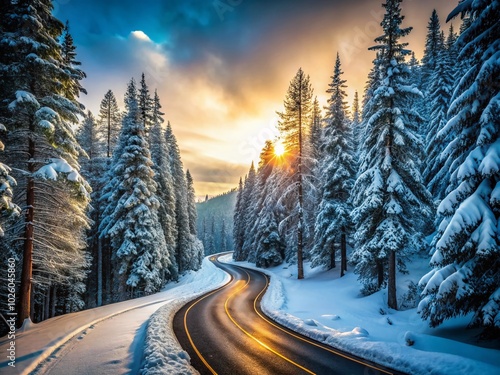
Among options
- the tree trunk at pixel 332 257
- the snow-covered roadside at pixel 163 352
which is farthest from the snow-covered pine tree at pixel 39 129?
the tree trunk at pixel 332 257

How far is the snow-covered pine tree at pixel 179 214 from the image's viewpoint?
3816 cm

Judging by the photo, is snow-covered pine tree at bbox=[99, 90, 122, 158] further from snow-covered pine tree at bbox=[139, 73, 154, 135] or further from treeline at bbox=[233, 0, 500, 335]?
treeline at bbox=[233, 0, 500, 335]

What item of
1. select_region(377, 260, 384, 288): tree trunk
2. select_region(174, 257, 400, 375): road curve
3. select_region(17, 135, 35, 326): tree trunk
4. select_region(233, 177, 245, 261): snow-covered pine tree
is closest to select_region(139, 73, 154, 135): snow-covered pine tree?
select_region(17, 135, 35, 326): tree trunk

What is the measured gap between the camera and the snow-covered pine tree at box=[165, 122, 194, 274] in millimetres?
38156

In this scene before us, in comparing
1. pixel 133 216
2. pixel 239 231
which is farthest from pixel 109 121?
pixel 239 231

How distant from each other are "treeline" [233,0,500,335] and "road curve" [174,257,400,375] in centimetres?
425

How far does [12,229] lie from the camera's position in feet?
41.2

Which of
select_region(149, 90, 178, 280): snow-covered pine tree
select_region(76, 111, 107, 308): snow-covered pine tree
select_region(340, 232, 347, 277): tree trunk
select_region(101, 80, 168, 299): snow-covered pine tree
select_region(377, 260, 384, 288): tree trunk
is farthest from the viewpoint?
select_region(149, 90, 178, 280): snow-covered pine tree

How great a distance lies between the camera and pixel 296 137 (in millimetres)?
27250

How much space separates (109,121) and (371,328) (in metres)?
33.6

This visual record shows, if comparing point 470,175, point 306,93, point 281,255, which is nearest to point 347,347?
point 470,175

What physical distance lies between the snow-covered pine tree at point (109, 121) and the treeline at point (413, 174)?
20.9m

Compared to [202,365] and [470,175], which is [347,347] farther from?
[470,175]

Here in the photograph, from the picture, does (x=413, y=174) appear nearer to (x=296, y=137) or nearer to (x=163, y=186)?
(x=296, y=137)
